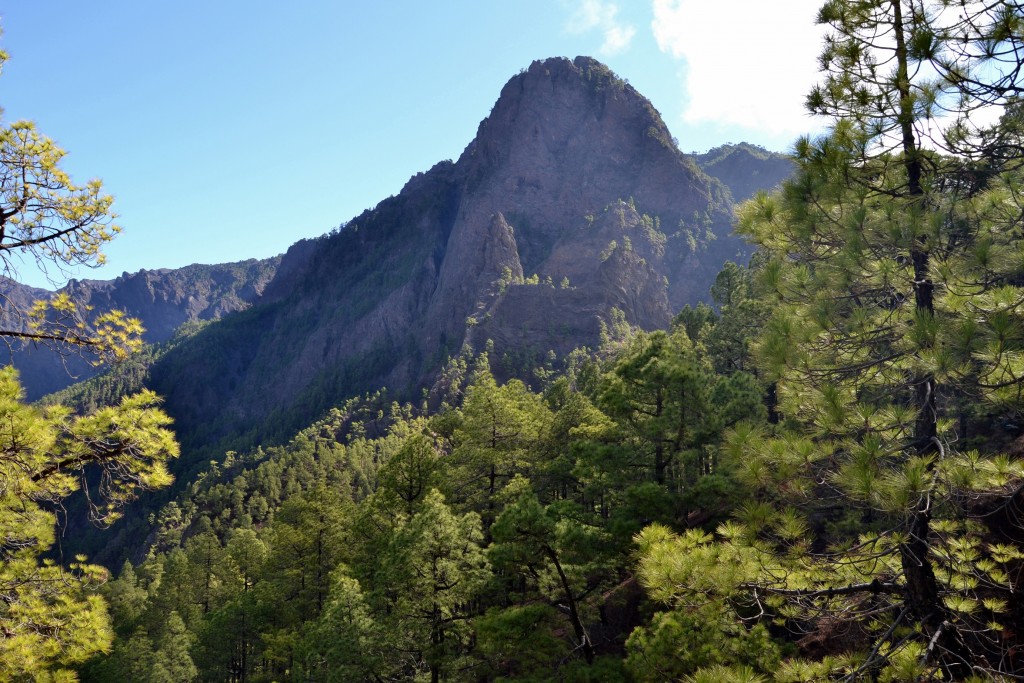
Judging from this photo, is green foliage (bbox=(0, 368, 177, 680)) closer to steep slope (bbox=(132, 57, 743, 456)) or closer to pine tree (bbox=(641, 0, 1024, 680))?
pine tree (bbox=(641, 0, 1024, 680))

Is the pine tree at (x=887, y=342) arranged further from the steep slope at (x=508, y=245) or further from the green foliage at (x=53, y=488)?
the steep slope at (x=508, y=245)

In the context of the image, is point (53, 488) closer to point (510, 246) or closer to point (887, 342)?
point (887, 342)

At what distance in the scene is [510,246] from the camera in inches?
5551

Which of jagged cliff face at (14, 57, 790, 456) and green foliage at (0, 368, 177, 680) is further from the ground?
jagged cliff face at (14, 57, 790, 456)

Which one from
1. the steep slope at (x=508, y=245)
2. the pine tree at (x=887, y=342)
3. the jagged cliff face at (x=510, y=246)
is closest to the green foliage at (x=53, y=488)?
the pine tree at (x=887, y=342)

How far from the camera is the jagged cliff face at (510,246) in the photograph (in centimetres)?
13950

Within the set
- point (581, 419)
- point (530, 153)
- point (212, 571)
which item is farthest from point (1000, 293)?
point (530, 153)

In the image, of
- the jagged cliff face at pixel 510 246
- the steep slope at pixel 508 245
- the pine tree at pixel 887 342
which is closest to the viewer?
the pine tree at pixel 887 342

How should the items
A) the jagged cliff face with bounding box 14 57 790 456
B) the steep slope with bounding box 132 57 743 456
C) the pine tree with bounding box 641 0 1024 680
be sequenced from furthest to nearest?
1. the steep slope with bounding box 132 57 743 456
2. the jagged cliff face with bounding box 14 57 790 456
3. the pine tree with bounding box 641 0 1024 680

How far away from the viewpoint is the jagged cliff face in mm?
139500

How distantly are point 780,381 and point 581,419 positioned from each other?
17477 mm

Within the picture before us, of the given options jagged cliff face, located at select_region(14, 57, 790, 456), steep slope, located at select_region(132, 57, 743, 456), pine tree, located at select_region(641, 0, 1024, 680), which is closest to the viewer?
pine tree, located at select_region(641, 0, 1024, 680)

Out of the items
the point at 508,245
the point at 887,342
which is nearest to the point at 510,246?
the point at 508,245

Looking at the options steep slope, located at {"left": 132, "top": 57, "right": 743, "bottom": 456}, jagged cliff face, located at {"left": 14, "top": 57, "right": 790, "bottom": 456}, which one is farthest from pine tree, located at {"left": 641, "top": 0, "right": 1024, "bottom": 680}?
steep slope, located at {"left": 132, "top": 57, "right": 743, "bottom": 456}
